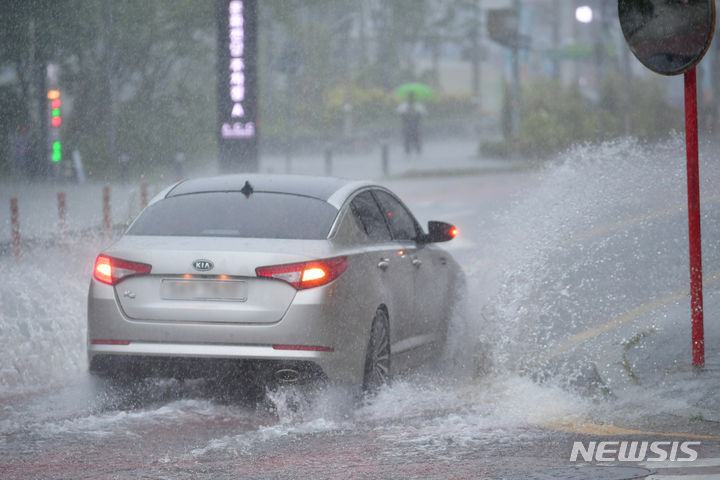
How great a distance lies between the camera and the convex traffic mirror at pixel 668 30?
740 cm

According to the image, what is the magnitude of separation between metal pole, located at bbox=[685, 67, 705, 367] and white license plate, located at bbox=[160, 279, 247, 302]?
107 inches

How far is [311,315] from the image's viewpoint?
6.86 meters

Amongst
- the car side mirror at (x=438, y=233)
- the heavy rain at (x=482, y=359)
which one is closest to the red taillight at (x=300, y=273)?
the heavy rain at (x=482, y=359)

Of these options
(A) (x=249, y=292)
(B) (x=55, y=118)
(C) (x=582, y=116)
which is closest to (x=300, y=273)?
(A) (x=249, y=292)

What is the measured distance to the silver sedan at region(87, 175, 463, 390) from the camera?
22.6ft

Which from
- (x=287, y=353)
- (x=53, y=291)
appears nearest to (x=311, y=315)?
(x=287, y=353)

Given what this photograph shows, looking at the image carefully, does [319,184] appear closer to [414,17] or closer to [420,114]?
[420,114]

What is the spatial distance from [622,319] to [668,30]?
2756 millimetres

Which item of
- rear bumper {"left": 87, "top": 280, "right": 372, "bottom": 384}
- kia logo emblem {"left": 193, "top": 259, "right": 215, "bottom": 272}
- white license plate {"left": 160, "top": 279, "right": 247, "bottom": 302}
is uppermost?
kia logo emblem {"left": 193, "top": 259, "right": 215, "bottom": 272}

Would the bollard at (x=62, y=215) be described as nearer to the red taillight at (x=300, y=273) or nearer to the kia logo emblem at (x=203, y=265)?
the kia logo emblem at (x=203, y=265)

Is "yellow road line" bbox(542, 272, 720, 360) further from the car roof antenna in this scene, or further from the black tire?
the car roof antenna

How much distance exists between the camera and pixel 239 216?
7512 mm

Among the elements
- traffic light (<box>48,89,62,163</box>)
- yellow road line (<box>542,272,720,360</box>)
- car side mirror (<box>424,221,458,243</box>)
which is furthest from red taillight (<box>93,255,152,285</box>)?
traffic light (<box>48,89,62,163</box>)

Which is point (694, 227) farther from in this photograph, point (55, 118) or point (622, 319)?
point (55, 118)
